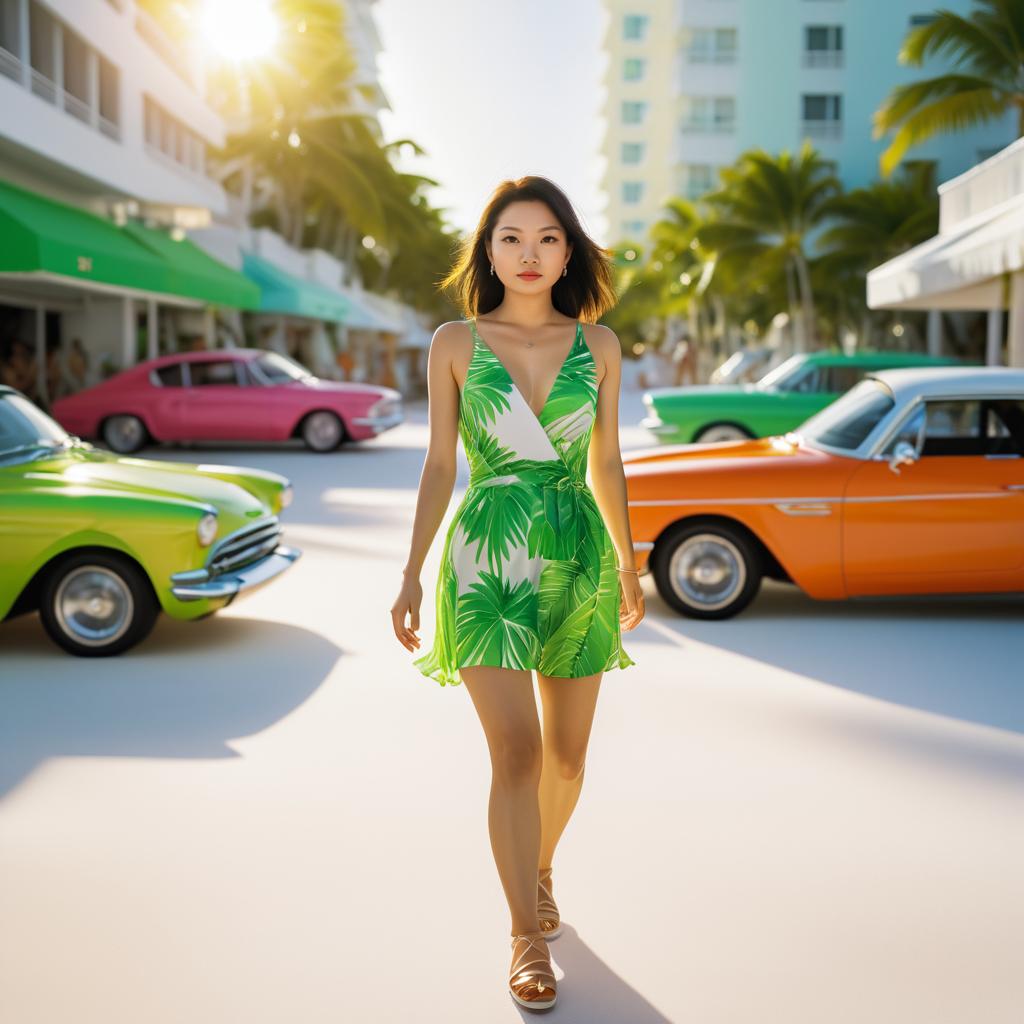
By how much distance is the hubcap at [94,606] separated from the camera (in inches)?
273

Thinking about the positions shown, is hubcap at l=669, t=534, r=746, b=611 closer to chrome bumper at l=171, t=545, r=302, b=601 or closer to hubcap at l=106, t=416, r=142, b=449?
chrome bumper at l=171, t=545, r=302, b=601

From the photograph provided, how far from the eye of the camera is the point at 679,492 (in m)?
7.98

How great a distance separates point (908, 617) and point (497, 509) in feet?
18.3

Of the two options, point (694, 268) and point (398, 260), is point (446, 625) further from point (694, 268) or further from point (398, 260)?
point (398, 260)

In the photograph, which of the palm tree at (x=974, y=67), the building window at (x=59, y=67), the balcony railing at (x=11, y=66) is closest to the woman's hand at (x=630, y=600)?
the balcony railing at (x=11, y=66)

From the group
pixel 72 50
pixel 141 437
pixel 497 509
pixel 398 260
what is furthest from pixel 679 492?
pixel 398 260

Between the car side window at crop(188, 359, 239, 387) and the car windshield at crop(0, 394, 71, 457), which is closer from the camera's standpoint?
the car windshield at crop(0, 394, 71, 457)

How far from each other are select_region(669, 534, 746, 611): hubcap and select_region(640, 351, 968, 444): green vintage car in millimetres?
8499

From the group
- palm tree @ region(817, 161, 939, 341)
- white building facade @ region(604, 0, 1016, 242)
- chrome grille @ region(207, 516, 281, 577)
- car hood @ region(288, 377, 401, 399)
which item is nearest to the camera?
chrome grille @ region(207, 516, 281, 577)

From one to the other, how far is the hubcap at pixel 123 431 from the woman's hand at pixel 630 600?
714 inches

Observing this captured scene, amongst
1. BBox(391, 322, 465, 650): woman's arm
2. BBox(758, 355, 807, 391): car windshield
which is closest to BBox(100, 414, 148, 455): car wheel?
BBox(758, 355, 807, 391): car windshield

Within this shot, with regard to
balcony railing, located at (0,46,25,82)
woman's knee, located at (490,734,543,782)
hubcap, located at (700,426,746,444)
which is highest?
balcony railing, located at (0,46,25,82)

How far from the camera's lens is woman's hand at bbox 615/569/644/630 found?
358cm

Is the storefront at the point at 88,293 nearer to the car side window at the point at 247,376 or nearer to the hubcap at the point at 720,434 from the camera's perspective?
the car side window at the point at 247,376
